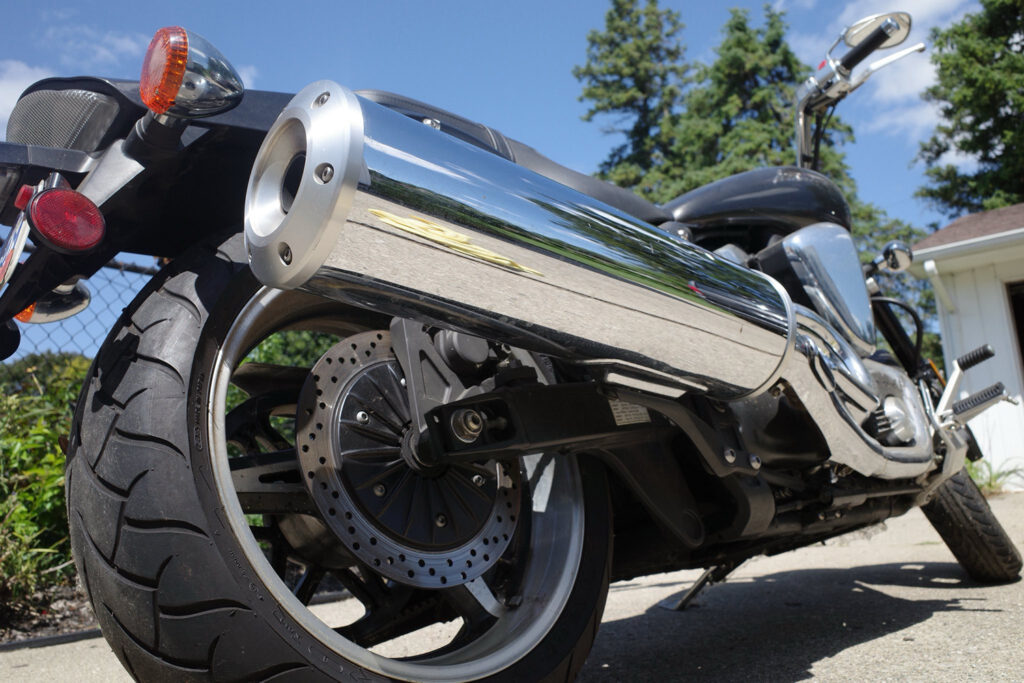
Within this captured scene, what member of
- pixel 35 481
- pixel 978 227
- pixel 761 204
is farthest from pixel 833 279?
pixel 978 227

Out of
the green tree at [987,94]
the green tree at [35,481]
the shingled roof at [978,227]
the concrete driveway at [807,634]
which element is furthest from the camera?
the green tree at [987,94]

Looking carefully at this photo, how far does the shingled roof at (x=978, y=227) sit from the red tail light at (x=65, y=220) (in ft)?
29.0

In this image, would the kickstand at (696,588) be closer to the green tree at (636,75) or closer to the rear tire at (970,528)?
the rear tire at (970,528)

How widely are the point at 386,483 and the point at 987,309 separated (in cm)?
898

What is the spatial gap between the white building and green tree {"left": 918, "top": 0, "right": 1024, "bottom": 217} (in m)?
8.66

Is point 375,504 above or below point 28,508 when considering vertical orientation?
above

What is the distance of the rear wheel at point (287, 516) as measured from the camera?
1040 mm

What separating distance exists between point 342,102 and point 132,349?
0.50 metres

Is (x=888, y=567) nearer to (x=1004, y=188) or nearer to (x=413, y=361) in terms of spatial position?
(x=413, y=361)

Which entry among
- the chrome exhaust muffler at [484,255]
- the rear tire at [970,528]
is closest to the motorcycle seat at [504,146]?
the chrome exhaust muffler at [484,255]

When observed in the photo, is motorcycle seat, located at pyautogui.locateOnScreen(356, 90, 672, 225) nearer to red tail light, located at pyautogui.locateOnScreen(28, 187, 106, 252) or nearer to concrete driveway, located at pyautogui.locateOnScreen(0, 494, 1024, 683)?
red tail light, located at pyautogui.locateOnScreen(28, 187, 106, 252)

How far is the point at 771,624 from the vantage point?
244 cm

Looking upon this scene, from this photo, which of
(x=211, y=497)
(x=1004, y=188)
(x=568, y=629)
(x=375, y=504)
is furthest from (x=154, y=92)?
(x=1004, y=188)

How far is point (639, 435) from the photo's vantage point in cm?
143
